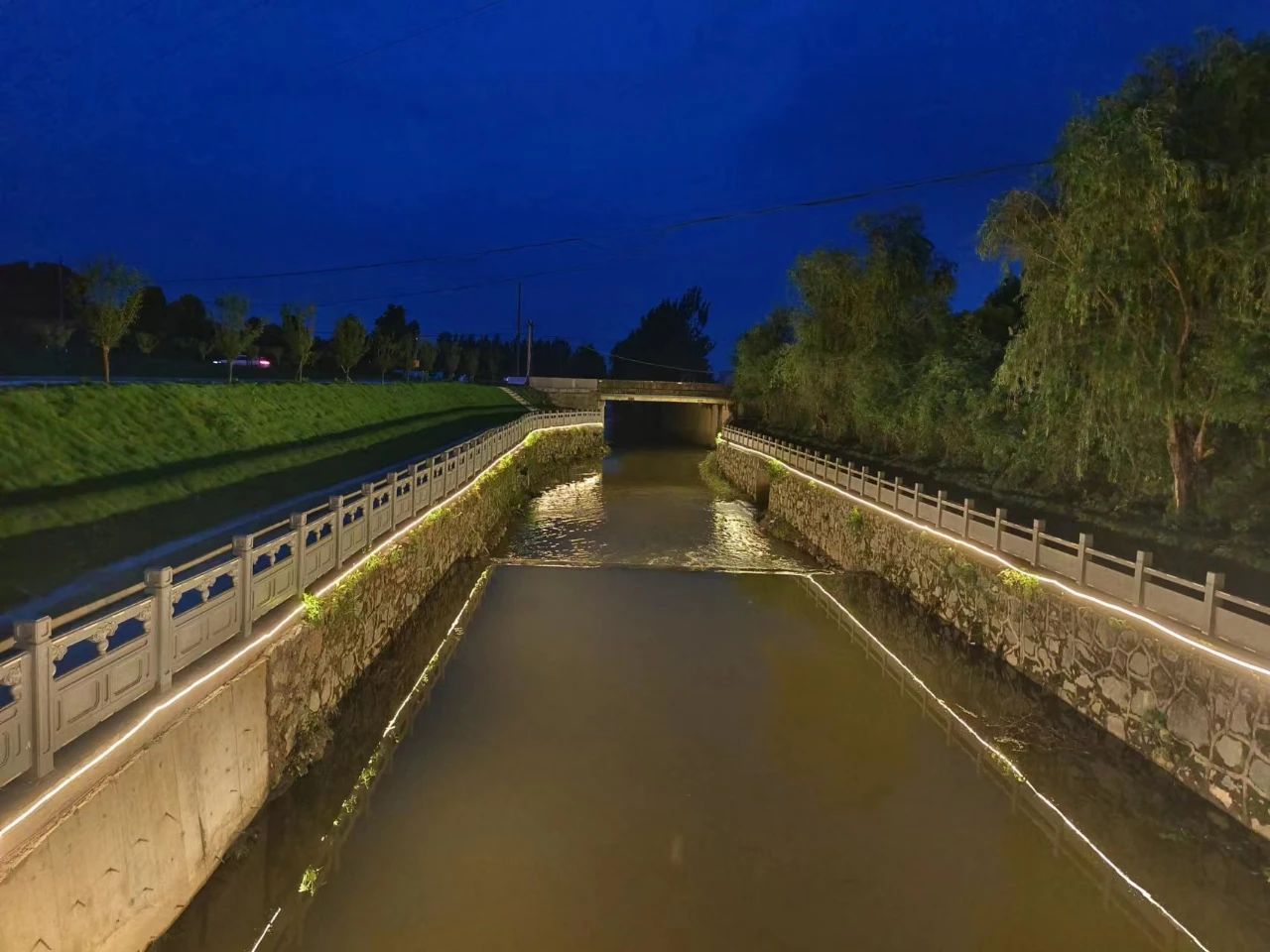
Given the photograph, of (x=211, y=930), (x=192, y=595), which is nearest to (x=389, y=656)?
(x=192, y=595)

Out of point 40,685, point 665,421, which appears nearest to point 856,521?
point 40,685

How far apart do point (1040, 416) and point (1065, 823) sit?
35.9 ft

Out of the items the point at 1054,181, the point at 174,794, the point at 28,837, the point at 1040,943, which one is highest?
the point at 1054,181

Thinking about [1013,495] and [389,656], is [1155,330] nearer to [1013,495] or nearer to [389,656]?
[1013,495]

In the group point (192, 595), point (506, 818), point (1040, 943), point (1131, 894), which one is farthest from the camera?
point (192, 595)

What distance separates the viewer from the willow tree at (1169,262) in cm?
1145

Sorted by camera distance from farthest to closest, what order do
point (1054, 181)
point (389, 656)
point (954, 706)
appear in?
point (1054, 181) → point (389, 656) → point (954, 706)

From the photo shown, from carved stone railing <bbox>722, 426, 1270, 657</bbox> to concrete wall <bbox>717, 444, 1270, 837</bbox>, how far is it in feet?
0.98

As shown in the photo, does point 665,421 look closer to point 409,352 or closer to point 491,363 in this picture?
point 491,363

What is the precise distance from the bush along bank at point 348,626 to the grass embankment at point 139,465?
8.80ft

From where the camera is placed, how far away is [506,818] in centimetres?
763

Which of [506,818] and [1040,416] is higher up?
[1040,416]

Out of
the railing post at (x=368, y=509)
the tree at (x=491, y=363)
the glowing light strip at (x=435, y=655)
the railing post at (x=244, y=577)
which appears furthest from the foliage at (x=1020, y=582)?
the tree at (x=491, y=363)

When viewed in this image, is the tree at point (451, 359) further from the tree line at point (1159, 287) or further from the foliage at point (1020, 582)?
the foliage at point (1020, 582)
